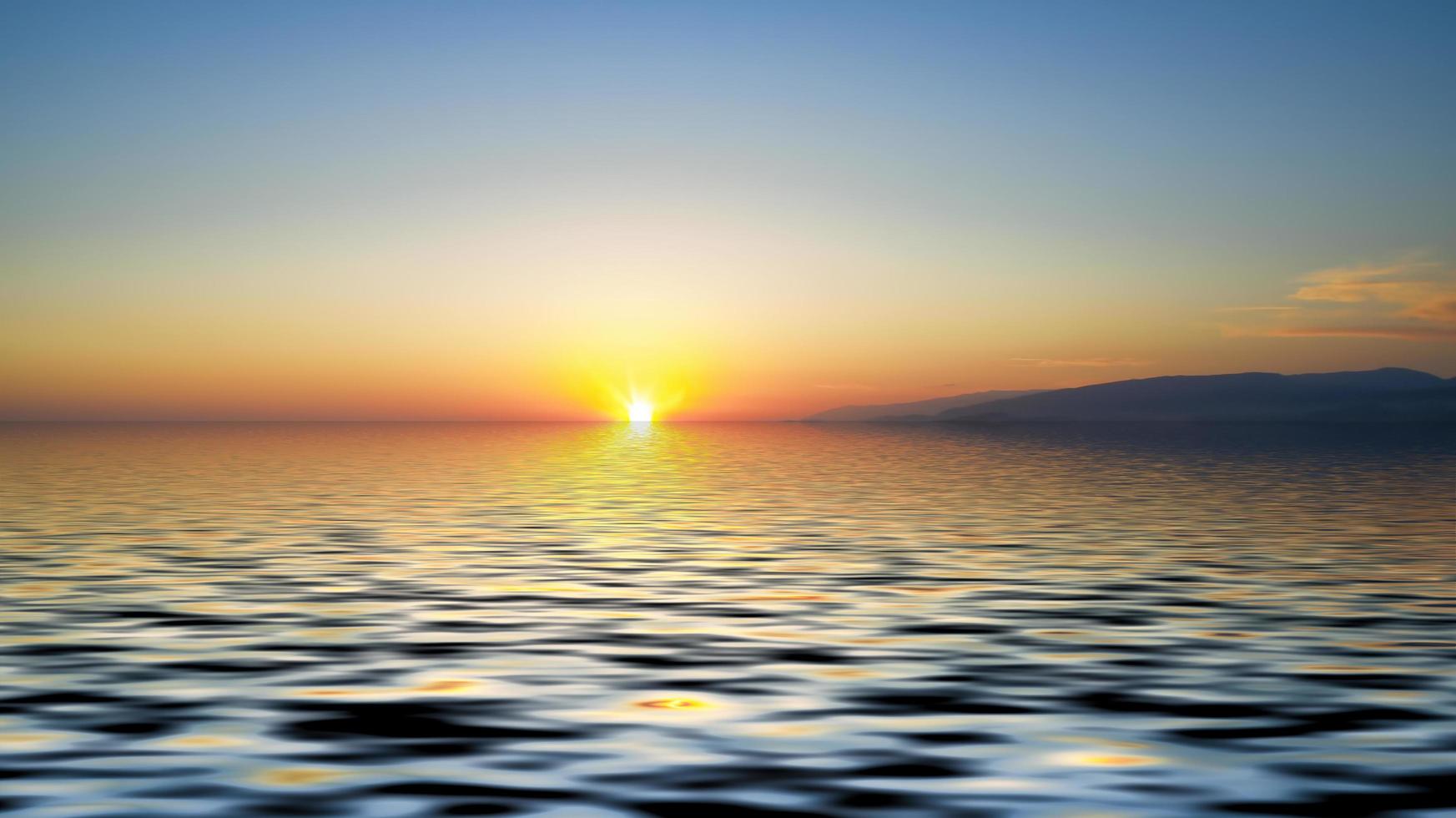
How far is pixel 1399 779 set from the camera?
9.55 m

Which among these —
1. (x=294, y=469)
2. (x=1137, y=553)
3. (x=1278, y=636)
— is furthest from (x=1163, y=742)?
(x=294, y=469)

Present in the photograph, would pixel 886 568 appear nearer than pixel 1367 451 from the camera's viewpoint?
Yes

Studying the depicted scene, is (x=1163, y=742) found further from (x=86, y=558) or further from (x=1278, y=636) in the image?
(x=86, y=558)

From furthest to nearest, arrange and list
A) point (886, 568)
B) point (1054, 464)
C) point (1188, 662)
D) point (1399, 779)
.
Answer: point (1054, 464) → point (886, 568) → point (1188, 662) → point (1399, 779)

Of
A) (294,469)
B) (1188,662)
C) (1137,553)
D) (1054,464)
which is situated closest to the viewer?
(1188,662)

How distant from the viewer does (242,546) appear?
26.6 m

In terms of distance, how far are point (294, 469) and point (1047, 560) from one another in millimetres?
47783

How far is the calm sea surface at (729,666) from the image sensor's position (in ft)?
30.6

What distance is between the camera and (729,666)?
551 inches

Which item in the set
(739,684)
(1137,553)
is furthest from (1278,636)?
(1137,553)

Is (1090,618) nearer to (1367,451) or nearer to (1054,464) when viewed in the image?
(1054,464)

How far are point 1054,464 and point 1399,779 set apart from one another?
6027cm

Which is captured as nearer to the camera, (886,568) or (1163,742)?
(1163,742)

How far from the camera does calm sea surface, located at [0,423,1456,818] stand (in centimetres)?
934
